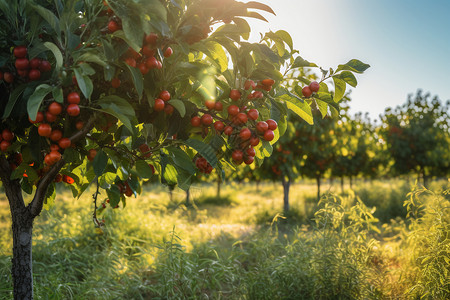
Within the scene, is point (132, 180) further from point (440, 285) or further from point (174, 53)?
point (440, 285)

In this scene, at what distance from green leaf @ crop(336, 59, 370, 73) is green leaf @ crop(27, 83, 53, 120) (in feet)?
4.45

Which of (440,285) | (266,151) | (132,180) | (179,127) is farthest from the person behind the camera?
(440,285)

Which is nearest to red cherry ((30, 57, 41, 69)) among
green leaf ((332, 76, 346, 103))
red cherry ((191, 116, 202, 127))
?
red cherry ((191, 116, 202, 127))

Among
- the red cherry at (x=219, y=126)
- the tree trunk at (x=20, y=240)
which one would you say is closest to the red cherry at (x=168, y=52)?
the red cherry at (x=219, y=126)

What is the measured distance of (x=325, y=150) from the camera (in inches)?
439

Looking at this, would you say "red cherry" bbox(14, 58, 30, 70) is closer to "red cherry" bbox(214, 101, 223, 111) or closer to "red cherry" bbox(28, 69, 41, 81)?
"red cherry" bbox(28, 69, 41, 81)

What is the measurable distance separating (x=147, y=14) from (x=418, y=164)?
1797 centimetres

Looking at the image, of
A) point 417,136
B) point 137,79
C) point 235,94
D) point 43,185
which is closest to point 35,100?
point 137,79

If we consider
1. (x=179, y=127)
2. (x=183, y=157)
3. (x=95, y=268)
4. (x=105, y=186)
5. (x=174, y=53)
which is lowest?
(x=95, y=268)

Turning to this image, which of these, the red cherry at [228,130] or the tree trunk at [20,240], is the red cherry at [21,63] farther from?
the tree trunk at [20,240]

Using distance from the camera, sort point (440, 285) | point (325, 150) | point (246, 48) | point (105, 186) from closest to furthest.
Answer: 1. point (246, 48)
2. point (105, 186)
3. point (440, 285)
4. point (325, 150)

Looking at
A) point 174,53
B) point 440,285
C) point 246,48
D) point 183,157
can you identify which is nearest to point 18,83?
point 174,53

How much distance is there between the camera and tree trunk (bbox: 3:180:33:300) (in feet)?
7.86

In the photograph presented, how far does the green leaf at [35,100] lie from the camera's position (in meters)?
1.18
